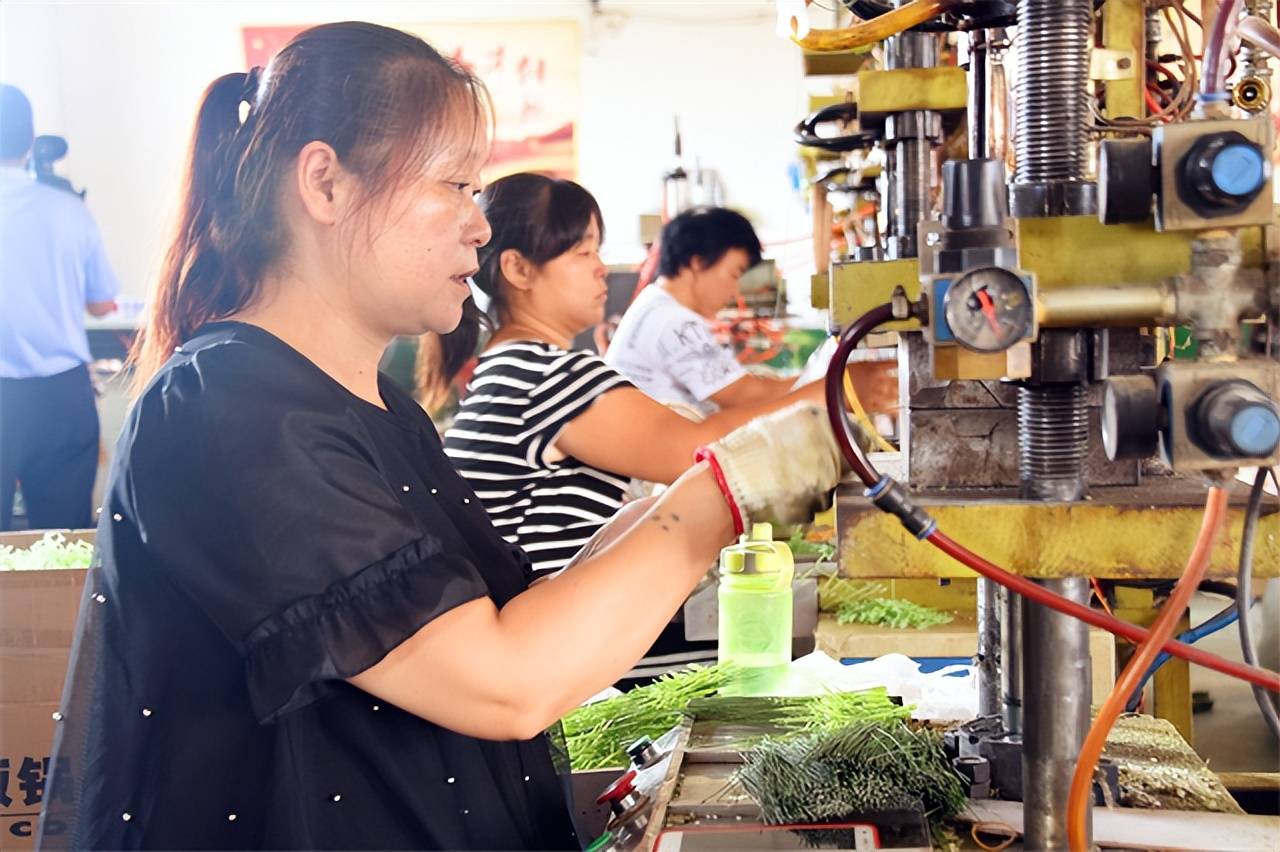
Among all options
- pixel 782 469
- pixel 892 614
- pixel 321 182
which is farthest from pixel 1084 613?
pixel 892 614

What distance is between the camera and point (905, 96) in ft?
4.72

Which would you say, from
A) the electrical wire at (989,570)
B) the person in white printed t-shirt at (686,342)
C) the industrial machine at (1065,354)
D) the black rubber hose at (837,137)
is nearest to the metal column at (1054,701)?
the industrial machine at (1065,354)

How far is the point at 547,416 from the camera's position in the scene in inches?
89.5

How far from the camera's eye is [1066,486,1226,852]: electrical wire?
0.87 m

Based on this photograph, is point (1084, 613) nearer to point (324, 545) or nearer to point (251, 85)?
point (324, 545)

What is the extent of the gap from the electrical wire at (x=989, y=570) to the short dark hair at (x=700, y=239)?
3.11 m

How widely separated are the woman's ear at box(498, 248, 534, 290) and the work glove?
57.2 inches

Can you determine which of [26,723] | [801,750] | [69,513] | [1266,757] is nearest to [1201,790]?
[801,750]

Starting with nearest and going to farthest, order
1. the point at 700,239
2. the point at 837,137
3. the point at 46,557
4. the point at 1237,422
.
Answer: the point at 1237,422 → the point at 837,137 → the point at 46,557 → the point at 700,239

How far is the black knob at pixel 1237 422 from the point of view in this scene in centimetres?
83

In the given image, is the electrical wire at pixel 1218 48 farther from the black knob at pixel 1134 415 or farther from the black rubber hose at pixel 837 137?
the black rubber hose at pixel 837 137

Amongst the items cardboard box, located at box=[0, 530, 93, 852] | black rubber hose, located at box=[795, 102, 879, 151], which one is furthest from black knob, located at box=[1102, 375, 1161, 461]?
cardboard box, located at box=[0, 530, 93, 852]

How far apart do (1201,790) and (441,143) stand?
1050 mm

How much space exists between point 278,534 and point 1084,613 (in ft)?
2.12
